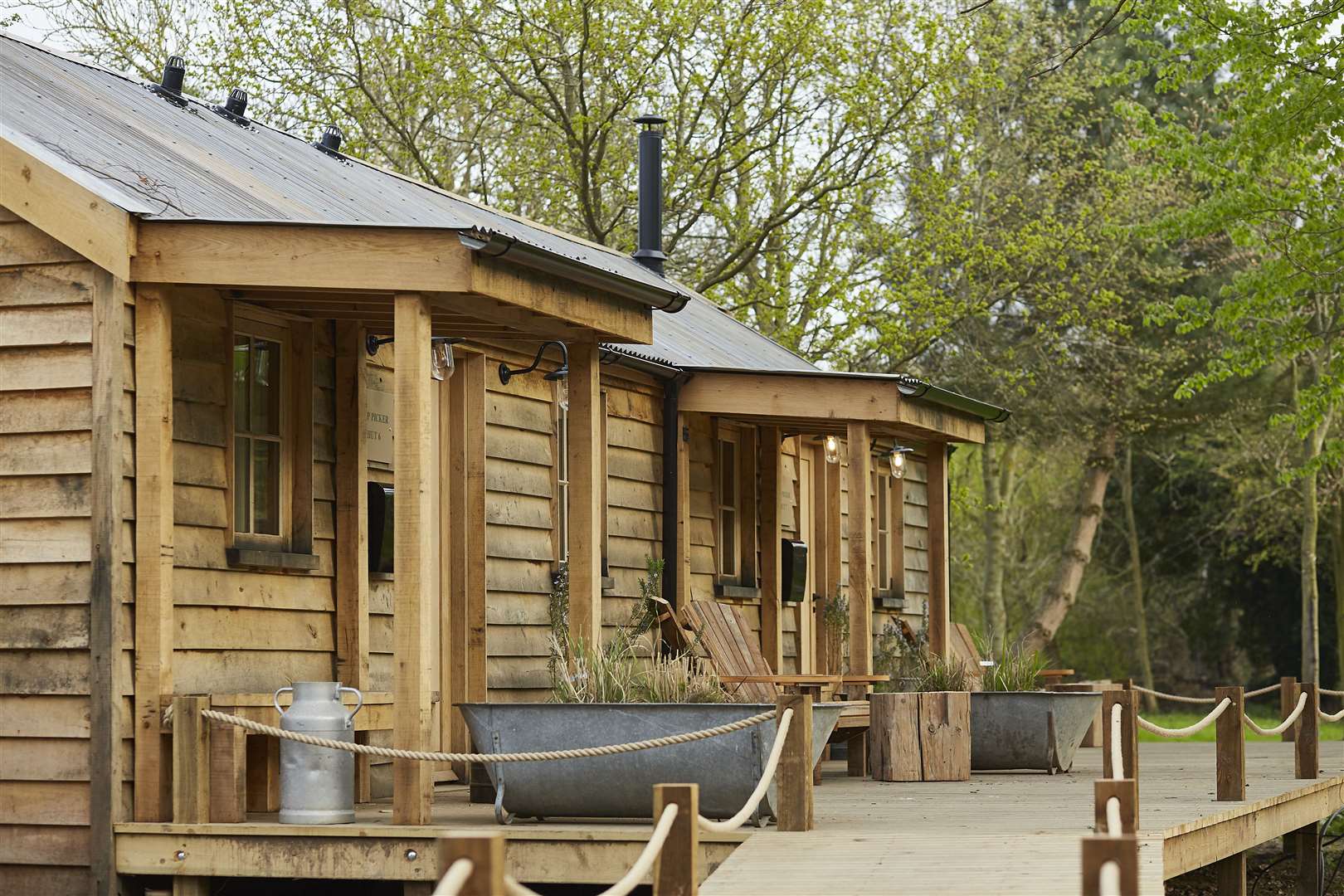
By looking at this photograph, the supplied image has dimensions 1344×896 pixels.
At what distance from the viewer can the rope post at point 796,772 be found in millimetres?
7332

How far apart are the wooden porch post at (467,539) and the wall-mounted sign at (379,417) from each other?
26.3 inches

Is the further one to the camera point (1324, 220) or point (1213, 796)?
point (1324, 220)

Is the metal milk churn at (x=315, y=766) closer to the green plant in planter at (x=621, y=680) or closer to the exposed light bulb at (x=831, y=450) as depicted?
the green plant in planter at (x=621, y=680)

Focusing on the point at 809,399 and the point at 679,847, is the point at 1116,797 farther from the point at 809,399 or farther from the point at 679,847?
the point at 809,399

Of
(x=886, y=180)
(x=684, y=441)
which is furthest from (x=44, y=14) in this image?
(x=684, y=441)

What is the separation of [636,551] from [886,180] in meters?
11.9

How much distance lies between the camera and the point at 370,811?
7.99 meters

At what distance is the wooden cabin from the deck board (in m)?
1.49

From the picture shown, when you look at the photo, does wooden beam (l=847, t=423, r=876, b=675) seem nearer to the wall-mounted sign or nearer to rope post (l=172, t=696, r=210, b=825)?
the wall-mounted sign

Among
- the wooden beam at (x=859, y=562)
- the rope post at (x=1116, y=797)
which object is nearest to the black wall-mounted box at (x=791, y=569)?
the wooden beam at (x=859, y=562)

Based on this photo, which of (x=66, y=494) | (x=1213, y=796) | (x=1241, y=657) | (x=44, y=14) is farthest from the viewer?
(x=1241, y=657)

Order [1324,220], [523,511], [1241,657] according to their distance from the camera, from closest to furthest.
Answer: [523,511], [1324,220], [1241,657]

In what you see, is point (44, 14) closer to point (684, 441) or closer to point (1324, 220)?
point (684, 441)

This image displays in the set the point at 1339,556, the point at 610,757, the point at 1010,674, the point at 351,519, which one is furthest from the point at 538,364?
the point at 1339,556
